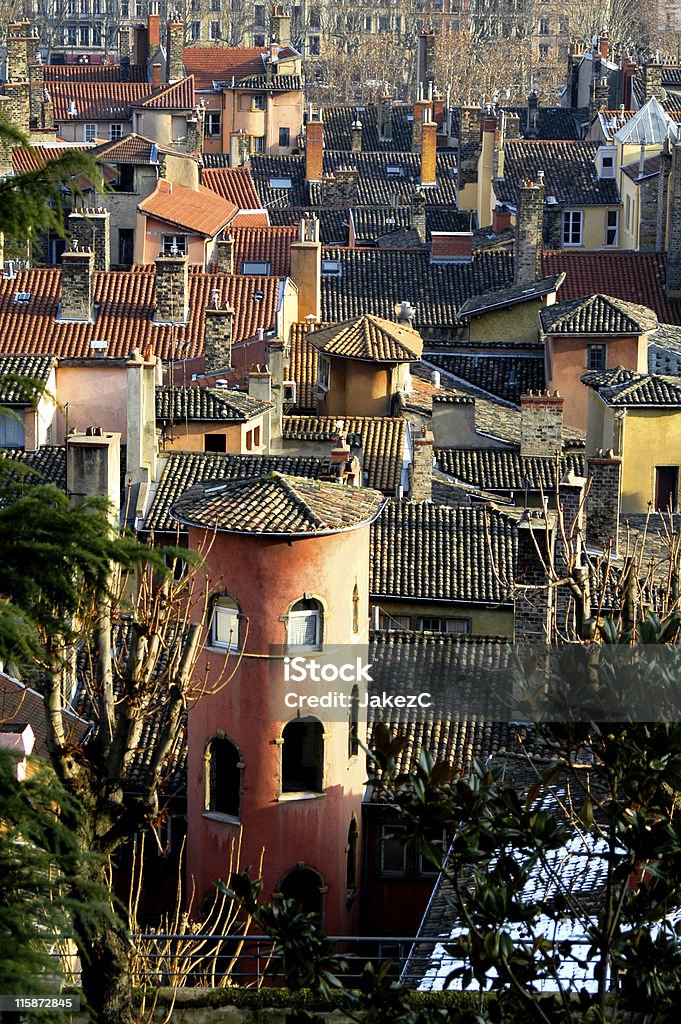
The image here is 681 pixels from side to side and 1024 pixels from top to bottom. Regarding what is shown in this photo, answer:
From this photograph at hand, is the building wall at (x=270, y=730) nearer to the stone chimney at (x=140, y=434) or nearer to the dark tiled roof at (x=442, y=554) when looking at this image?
the dark tiled roof at (x=442, y=554)

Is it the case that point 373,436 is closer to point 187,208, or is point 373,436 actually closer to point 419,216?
point 187,208

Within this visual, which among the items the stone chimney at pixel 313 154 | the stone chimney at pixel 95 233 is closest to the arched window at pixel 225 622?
the stone chimney at pixel 95 233

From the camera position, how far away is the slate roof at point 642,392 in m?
36.9

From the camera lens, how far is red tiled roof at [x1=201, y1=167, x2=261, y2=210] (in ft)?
208

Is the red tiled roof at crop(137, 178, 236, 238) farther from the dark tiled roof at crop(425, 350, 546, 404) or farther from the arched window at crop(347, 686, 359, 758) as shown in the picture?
the arched window at crop(347, 686, 359, 758)

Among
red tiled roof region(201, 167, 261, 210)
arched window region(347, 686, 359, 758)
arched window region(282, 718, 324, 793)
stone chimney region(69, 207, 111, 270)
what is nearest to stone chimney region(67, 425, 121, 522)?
arched window region(282, 718, 324, 793)

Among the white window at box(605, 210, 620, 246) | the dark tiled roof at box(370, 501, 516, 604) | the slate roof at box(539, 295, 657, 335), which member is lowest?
the dark tiled roof at box(370, 501, 516, 604)

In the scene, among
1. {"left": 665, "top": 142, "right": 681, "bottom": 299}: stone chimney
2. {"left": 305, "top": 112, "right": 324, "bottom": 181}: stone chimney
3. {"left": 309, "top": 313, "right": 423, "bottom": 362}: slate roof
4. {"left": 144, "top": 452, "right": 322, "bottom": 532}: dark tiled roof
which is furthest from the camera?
{"left": 305, "top": 112, "right": 324, "bottom": 181}: stone chimney

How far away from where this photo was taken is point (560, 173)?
70750 millimetres

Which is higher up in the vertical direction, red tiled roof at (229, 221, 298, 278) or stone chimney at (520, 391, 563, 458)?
red tiled roof at (229, 221, 298, 278)

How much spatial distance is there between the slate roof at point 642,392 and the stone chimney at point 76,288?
10408mm

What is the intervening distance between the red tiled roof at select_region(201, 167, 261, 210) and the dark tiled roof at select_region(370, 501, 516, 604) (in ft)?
108

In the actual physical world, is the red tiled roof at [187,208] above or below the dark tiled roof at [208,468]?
above

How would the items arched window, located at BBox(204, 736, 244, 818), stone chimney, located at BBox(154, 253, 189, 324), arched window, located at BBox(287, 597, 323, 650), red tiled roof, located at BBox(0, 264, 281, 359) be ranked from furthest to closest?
stone chimney, located at BBox(154, 253, 189, 324) < red tiled roof, located at BBox(0, 264, 281, 359) < arched window, located at BBox(204, 736, 244, 818) < arched window, located at BBox(287, 597, 323, 650)
